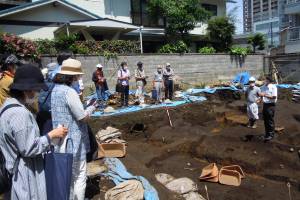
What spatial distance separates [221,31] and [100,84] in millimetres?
12177

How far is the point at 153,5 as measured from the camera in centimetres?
2066

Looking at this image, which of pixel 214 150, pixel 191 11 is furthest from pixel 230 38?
pixel 214 150

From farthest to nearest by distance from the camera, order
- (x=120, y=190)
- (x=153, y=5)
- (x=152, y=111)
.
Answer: (x=153, y=5) < (x=152, y=111) < (x=120, y=190)

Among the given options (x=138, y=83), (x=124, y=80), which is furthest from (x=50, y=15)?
(x=124, y=80)

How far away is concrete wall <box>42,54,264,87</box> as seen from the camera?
1478 cm

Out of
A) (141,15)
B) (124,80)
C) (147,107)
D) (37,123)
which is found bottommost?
(147,107)

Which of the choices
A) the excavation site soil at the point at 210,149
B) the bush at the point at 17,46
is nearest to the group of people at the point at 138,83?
the excavation site soil at the point at 210,149

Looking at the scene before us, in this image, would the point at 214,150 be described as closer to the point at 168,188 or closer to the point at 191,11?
the point at 168,188

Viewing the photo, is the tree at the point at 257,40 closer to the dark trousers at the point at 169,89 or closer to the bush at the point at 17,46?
the dark trousers at the point at 169,89

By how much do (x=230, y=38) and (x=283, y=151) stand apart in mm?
15622

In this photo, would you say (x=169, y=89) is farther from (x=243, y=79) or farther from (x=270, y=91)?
(x=243, y=79)

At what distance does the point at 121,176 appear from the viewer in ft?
20.2

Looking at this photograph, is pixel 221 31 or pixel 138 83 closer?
pixel 138 83

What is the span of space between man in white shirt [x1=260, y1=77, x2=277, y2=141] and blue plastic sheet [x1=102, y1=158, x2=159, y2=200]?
418cm
